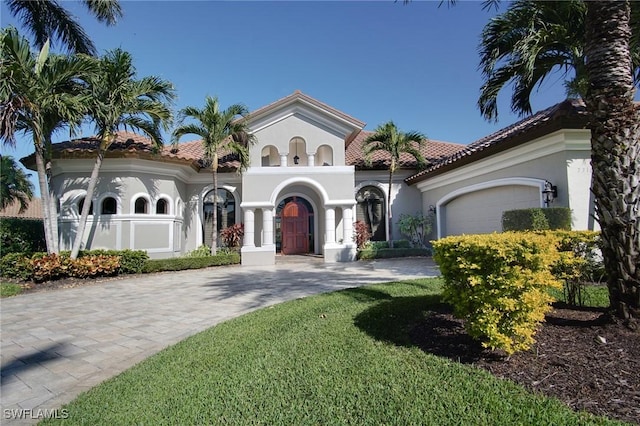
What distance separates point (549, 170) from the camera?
9586 mm

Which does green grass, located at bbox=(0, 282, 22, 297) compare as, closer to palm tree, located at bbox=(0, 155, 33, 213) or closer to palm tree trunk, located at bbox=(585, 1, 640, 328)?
palm tree, located at bbox=(0, 155, 33, 213)

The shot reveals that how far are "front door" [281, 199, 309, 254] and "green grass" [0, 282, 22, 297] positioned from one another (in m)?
11.5

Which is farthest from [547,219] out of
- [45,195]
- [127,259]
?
[45,195]

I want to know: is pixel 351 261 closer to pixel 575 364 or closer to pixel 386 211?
pixel 386 211

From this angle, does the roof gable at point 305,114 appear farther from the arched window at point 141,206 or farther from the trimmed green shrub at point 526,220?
the trimmed green shrub at point 526,220

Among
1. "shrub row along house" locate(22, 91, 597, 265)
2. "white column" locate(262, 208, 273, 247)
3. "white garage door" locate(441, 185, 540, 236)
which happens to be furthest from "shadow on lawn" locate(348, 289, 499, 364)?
"white column" locate(262, 208, 273, 247)

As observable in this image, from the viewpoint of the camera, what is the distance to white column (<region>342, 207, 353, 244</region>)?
16250mm

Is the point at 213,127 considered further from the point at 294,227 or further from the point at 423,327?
the point at 423,327

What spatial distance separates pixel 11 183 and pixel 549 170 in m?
28.4

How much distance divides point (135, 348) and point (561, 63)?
13064 millimetres

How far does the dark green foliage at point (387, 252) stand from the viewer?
1634 centimetres

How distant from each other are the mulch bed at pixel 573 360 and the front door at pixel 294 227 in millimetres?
14699

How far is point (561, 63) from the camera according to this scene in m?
9.67

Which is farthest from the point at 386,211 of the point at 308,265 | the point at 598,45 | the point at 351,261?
the point at 598,45
